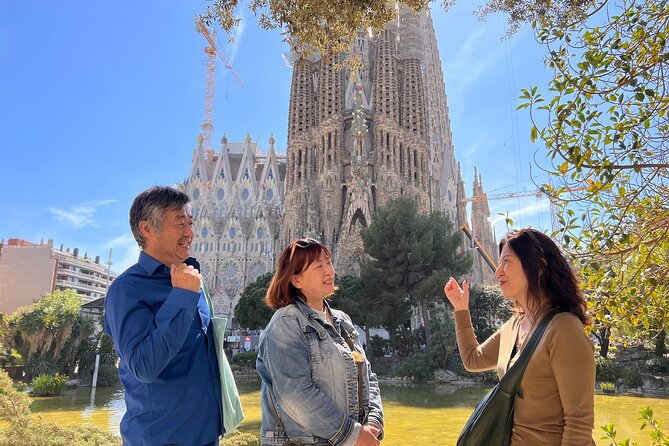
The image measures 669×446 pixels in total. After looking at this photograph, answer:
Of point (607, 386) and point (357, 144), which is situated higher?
point (357, 144)

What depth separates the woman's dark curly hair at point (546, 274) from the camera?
65.4 inches

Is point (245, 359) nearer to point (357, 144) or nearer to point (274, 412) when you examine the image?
point (357, 144)

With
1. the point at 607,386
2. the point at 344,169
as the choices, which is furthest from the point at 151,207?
the point at 344,169

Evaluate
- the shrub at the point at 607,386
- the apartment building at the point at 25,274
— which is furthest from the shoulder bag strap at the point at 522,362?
the apartment building at the point at 25,274

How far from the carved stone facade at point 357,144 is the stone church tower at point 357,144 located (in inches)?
2.6

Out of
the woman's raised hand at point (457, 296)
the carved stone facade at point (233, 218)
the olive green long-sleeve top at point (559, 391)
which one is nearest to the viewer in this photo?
the olive green long-sleeve top at point (559, 391)

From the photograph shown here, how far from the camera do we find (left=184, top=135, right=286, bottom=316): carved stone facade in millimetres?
40719

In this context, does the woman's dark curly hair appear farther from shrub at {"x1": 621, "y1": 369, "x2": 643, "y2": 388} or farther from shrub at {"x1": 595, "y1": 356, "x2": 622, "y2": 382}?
shrub at {"x1": 595, "y1": 356, "x2": 622, "y2": 382}

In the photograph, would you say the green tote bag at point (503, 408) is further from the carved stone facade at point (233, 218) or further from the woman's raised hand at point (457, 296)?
the carved stone facade at point (233, 218)

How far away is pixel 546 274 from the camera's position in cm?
174

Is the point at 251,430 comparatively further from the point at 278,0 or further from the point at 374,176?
the point at 374,176

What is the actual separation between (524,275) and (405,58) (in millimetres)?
35224

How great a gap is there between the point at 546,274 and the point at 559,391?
0.42 m

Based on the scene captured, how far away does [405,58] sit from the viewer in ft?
113
